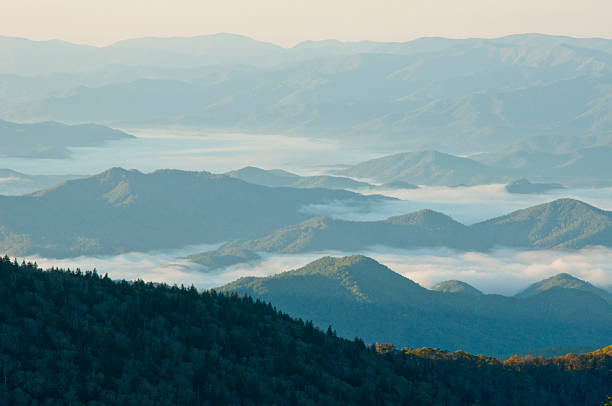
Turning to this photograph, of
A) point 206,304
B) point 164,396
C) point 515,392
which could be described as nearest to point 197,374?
point 164,396

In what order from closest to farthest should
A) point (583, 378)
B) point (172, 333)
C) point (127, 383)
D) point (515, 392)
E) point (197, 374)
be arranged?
point (127, 383) → point (197, 374) → point (172, 333) → point (515, 392) → point (583, 378)

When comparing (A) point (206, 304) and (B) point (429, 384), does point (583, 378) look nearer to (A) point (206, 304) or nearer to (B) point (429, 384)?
(B) point (429, 384)

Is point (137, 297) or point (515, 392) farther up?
point (137, 297)

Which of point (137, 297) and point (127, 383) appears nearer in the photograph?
point (127, 383)

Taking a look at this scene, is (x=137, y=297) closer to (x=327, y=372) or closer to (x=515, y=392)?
(x=327, y=372)

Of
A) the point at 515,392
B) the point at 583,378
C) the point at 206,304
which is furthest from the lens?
the point at 583,378

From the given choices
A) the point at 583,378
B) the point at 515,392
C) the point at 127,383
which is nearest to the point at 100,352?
the point at 127,383
